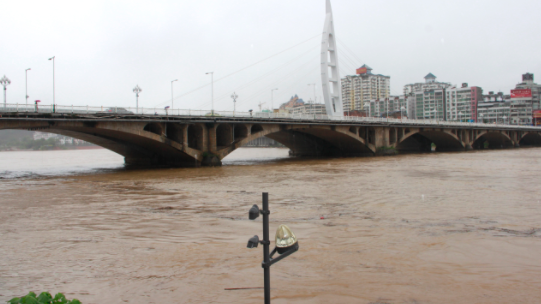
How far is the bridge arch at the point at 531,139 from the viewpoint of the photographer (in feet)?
353

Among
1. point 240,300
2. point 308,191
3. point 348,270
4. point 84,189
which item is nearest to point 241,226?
point 348,270

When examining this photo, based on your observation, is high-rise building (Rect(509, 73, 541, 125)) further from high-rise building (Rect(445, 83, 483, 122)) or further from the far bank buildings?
high-rise building (Rect(445, 83, 483, 122))

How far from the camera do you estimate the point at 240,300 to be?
24.2ft

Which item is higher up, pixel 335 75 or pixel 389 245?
pixel 335 75

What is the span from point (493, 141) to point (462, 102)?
79197 mm

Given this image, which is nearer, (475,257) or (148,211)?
(475,257)

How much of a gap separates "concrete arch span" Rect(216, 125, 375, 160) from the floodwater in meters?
31.4

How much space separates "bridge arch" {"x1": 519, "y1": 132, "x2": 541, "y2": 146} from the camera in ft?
353

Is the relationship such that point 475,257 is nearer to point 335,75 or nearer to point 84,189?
point 84,189

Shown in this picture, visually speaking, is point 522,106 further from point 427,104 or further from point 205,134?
point 205,134

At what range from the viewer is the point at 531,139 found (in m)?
112

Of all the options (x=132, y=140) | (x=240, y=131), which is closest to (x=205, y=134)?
(x=240, y=131)

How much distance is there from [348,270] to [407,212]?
24.4 ft

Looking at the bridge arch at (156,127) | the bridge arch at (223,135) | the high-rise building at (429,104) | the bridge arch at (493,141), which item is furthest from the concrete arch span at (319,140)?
the high-rise building at (429,104)
